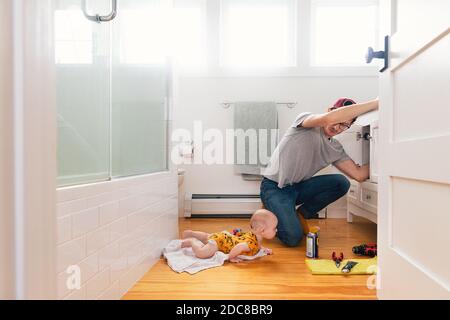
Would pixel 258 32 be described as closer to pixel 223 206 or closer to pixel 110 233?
pixel 223 206

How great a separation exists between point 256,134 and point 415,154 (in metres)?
1.94

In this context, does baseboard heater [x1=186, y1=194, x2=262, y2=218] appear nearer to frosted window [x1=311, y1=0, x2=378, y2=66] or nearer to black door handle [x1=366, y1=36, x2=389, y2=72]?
frosted window [x1=311, y1=0, x2=378, y2=66]

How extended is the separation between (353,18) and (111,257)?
2.88 metres

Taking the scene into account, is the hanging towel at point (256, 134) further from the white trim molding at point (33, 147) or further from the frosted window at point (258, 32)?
the white trim molding at point (33, 147)

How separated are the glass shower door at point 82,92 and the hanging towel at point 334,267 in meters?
0.96

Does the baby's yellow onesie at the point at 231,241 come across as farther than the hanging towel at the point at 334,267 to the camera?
Yes

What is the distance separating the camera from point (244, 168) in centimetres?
275

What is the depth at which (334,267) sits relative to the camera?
56.2 inches

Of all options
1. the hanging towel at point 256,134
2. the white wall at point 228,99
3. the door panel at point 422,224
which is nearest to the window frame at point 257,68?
the white wall at point 228,99

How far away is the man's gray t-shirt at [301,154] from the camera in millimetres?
1993

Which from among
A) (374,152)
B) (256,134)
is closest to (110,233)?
(374,152)

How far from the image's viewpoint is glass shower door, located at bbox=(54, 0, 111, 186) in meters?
0.87

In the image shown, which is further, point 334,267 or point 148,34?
point 148,34
